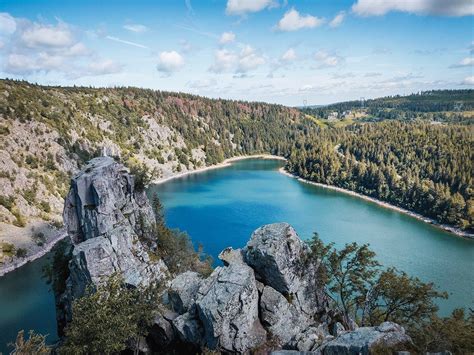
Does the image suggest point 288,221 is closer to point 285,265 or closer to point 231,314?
point 285,265

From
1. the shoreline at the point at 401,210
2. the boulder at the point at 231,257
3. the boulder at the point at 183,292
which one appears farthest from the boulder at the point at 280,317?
the shoreline at the point at 401,210

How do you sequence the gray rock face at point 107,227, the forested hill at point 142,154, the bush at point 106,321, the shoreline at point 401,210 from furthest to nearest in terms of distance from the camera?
the shoreline at point 401,210 → the forested hill at point 142,154 → the gray rock face at point 107,227 → the bush at point 106,321

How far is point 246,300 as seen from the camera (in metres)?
26.8

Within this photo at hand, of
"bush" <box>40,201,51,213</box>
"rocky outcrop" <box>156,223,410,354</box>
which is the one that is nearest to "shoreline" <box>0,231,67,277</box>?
"bush" <box>40,201,51,213</box>

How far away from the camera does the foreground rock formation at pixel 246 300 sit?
2502cm

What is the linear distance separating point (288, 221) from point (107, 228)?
214 ft

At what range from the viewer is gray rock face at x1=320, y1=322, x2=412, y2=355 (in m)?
19.1

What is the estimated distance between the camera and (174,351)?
95.0ft

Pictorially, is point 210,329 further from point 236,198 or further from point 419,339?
point 236,198

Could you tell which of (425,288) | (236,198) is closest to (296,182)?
(236,198)

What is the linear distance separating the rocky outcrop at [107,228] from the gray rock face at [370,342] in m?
17.6

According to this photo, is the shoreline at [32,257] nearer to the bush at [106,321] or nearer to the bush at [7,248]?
the bush at [7,248]

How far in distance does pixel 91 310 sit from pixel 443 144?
15421 cm

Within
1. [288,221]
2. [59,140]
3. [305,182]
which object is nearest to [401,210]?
[288,221]
